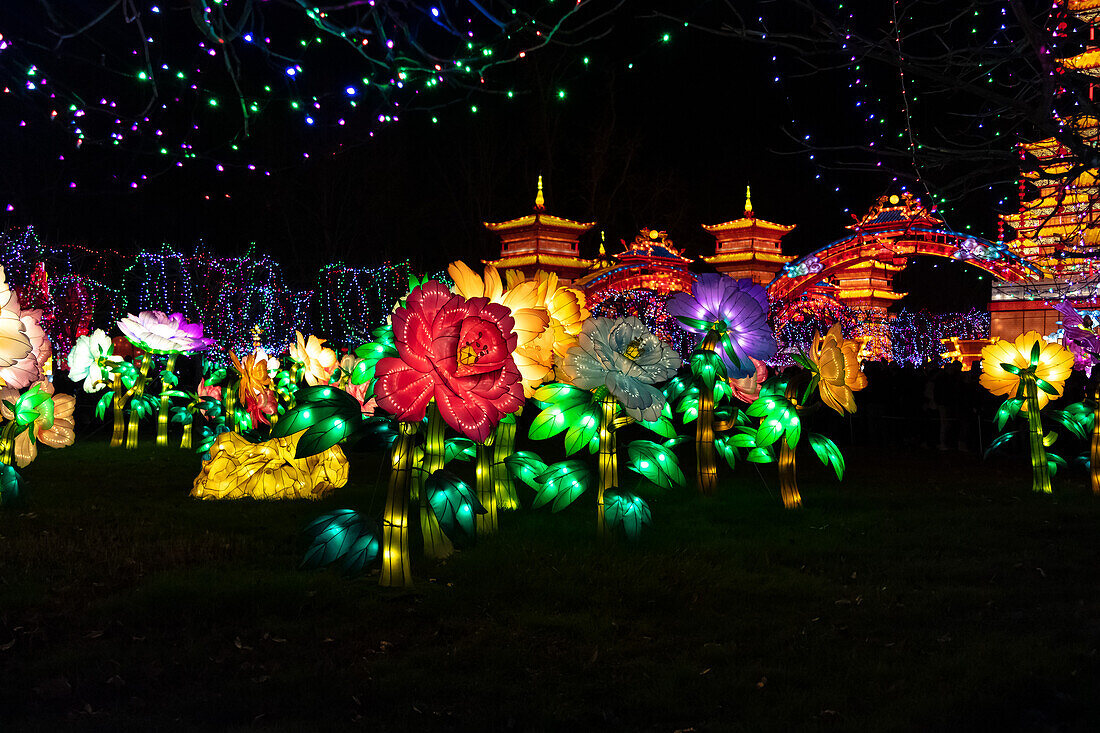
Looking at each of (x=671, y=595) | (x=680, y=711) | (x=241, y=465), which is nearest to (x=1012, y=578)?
(x=671, y=595)

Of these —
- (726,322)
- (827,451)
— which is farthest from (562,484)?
(827,451)

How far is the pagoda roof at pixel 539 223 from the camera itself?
36062 millimetres

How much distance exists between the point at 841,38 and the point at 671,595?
2.71 meters

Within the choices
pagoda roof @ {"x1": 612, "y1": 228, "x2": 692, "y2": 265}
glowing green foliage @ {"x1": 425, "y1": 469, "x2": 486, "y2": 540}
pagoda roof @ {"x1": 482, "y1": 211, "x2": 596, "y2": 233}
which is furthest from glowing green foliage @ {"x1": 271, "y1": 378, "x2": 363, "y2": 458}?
pagoda roof @ {"x1": 482, "y1": 211, "x2": 596, "y2": 233}

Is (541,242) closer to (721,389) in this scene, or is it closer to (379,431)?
(721,389)

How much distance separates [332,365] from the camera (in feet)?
22.1

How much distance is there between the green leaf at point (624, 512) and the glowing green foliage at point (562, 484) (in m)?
0.26

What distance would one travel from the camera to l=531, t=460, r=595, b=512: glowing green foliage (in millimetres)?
5406

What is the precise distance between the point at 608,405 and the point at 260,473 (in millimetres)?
3698

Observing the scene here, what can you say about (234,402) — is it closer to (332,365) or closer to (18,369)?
(332,365)

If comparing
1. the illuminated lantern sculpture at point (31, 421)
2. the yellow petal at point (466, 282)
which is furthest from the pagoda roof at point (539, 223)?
Result: the yellow petal at point (466, 282)

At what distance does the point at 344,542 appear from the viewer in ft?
15.0

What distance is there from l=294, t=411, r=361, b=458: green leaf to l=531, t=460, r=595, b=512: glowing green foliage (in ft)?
4.52

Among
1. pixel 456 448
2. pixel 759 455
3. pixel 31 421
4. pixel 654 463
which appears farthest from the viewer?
pixel 759 455
